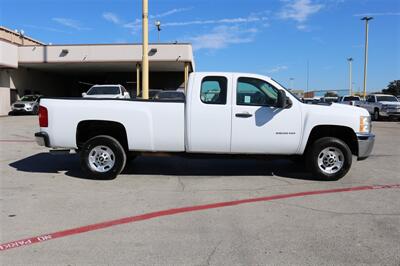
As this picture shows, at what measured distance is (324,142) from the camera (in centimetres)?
739

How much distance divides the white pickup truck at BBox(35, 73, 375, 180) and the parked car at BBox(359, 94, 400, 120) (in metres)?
22.3

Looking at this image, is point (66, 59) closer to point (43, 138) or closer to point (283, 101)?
point (43, 138)

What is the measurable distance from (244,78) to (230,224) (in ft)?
10.5

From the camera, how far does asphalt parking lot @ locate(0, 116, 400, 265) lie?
412 centimetres

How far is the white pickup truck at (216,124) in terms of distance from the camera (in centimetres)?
725

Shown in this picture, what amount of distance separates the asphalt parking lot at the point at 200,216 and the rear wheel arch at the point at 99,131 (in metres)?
0.73

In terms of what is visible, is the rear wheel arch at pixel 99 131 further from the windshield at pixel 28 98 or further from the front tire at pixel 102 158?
the windshield at pixel 28 98

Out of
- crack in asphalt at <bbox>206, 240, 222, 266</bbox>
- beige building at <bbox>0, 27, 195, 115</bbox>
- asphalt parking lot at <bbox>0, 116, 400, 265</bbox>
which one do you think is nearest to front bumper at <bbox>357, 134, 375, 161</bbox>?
asphalt parking lot at <bbox>0, 116, 400, 265</bbox>

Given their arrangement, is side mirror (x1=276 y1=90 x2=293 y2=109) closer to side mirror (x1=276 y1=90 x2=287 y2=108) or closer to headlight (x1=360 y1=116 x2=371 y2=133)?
side mirror (x1=276 y1=90 x2=287 y2=108)

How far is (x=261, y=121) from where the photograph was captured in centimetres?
726

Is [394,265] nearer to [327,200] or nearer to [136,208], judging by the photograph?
[327,200]

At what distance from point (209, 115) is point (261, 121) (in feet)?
3.10

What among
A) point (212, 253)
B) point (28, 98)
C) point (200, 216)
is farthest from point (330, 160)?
point (28, 98)

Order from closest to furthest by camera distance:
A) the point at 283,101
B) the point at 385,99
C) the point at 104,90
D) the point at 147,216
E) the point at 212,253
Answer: the point at 212,253 → the point at 147,216 → the point at 283,101 → the point at 104,90 → the point at 385,99
